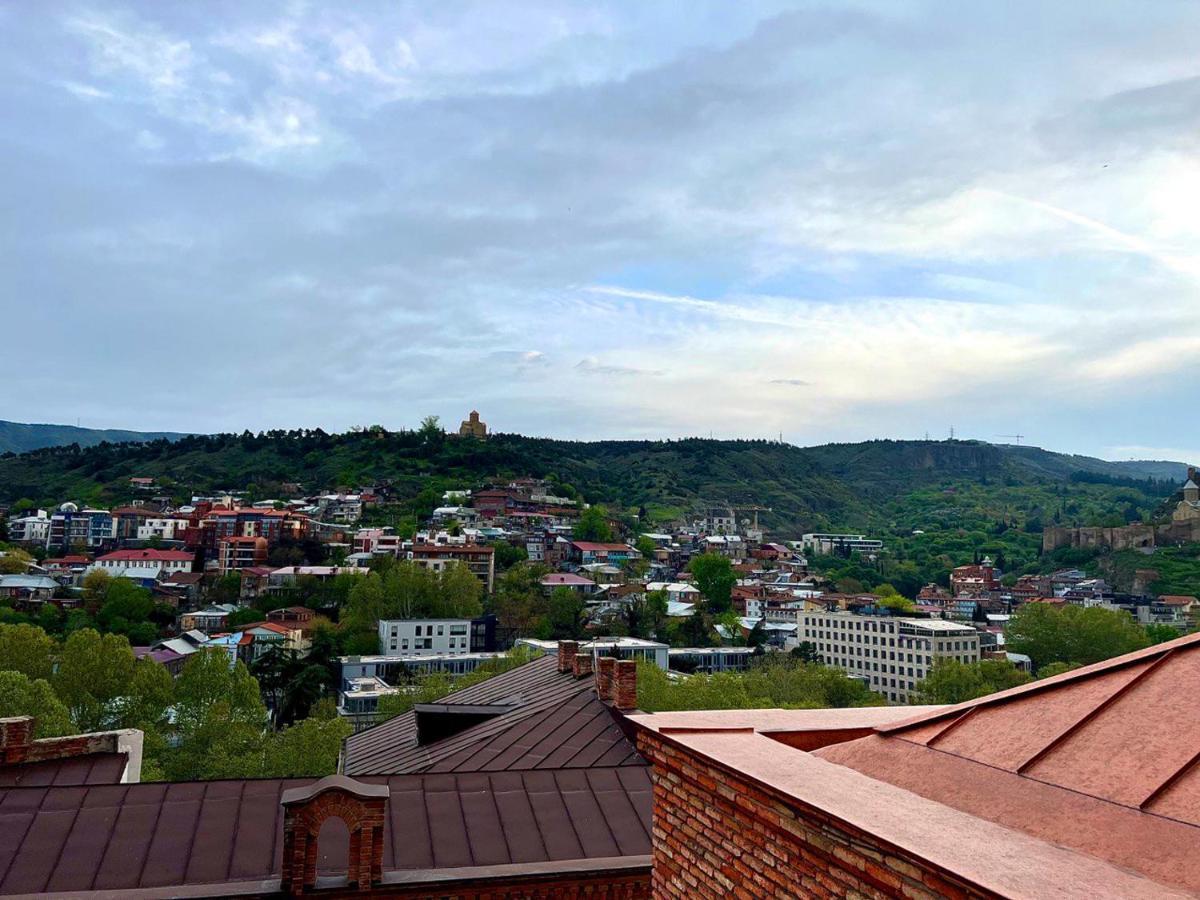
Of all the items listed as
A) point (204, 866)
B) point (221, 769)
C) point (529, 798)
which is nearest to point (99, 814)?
point (204, 866)

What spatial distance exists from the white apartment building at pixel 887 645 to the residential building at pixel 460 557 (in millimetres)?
31928

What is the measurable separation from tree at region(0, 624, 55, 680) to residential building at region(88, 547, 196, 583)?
47.3m

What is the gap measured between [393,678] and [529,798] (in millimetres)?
51125

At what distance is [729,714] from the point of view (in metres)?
6.16

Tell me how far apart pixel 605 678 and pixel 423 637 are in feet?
179

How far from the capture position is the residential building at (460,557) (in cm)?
8800

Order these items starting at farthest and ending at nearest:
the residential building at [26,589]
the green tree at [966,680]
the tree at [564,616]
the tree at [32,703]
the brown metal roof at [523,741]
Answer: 1. the tree at [564,616]
2. the residential building at [26,589]
3. the green tree at [966,680]
4. the tree at [32,703]
5. the brown metal roof at [523,741]

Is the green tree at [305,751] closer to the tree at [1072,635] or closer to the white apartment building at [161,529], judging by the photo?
the tree at [1072,635]

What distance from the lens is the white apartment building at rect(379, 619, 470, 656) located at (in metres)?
65.8

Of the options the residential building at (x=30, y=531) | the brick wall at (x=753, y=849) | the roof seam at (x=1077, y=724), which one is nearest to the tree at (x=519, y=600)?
the residential building at (x=30, y=531)

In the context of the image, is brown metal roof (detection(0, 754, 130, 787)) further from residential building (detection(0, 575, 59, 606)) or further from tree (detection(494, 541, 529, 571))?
tree (detection(494, 541, 529, 571))

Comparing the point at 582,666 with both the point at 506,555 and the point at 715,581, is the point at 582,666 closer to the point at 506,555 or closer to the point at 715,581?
the point at 715,581

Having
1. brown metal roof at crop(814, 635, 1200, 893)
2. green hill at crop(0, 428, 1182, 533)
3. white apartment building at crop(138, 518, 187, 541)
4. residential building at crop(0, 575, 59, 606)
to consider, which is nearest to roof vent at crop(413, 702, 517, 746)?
brown metal roof at crop(814, 635, 1200, 893)

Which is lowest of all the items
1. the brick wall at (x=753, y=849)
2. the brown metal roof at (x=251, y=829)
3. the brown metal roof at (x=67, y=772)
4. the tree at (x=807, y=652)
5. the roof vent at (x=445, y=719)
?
the tree at (x=807, y=652)
